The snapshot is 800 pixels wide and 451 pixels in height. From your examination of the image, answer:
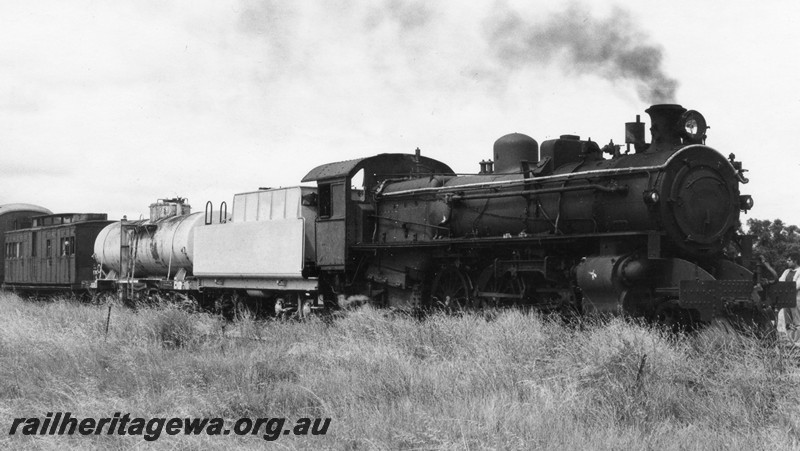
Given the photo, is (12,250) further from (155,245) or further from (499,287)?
(499,287)

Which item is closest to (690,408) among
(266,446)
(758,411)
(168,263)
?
(758,411)

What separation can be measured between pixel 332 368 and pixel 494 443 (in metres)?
3.29

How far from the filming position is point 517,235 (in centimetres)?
1173

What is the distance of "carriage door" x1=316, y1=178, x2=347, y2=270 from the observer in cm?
1404

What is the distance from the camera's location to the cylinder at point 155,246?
61.4 feet

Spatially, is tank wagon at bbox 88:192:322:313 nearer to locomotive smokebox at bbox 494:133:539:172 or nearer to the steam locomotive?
the steam locomotive

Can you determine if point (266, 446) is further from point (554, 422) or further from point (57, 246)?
point (57, 246)

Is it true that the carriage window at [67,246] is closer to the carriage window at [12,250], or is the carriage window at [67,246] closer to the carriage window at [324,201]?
the carriage window at [12,250]

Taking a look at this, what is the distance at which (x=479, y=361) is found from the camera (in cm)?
812

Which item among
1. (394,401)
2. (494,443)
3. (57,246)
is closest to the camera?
(494,443)

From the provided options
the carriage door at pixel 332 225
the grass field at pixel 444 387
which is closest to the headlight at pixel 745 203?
the grass field at pixel 444 387

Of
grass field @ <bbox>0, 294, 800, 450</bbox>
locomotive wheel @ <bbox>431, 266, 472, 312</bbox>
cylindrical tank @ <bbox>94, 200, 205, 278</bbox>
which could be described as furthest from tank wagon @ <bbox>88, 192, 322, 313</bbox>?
grass field @ <bbox>0, 294, 800, 450</bbox>

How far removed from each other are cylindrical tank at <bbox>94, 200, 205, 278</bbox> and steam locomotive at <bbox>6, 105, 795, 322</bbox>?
42.6 inches

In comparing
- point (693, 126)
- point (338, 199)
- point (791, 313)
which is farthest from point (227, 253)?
point (791, 313)
